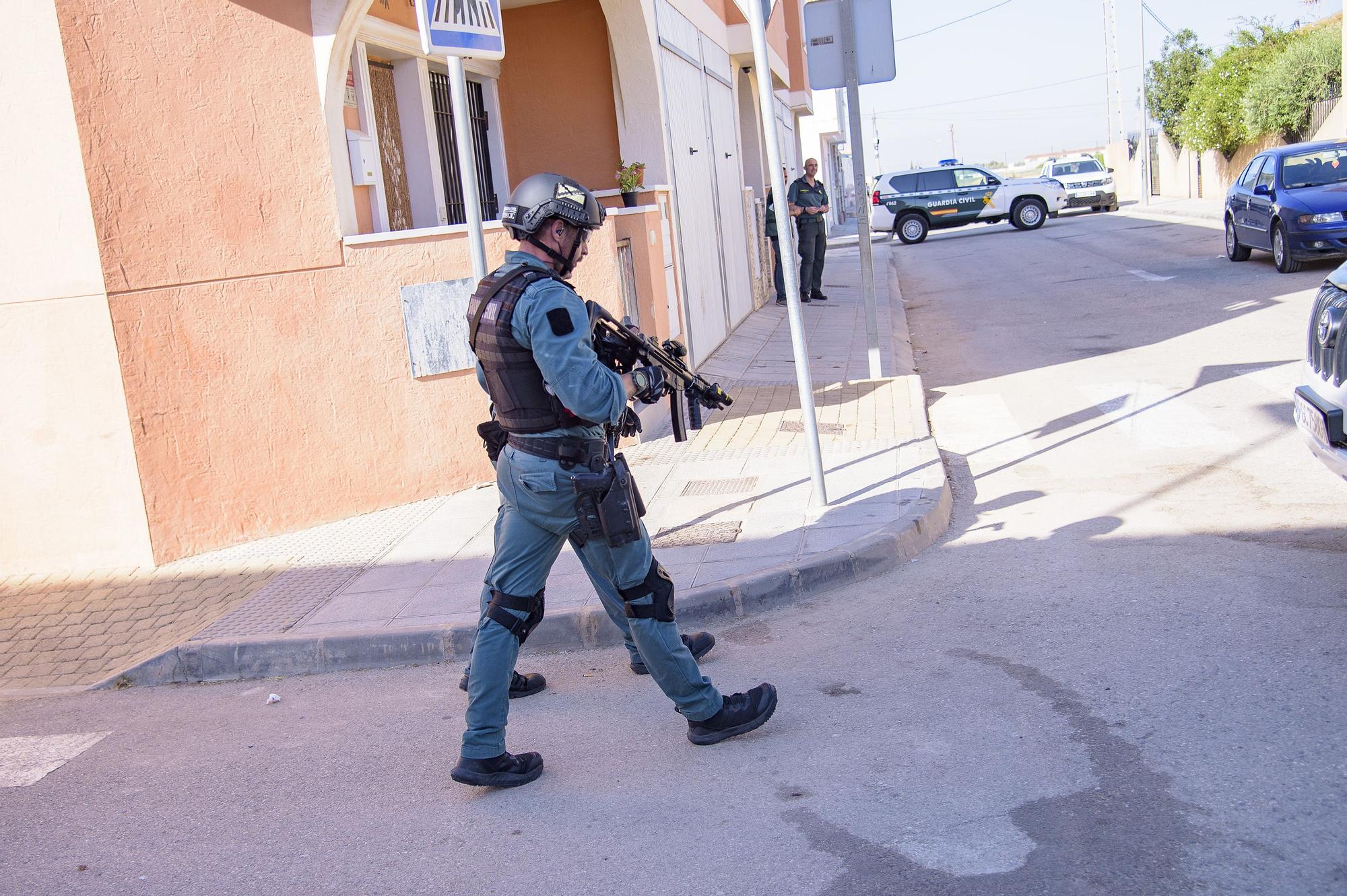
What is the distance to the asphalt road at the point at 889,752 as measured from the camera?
3.10 meters

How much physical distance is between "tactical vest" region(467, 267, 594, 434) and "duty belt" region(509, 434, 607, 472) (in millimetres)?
37

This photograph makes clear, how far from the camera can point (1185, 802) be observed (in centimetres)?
318

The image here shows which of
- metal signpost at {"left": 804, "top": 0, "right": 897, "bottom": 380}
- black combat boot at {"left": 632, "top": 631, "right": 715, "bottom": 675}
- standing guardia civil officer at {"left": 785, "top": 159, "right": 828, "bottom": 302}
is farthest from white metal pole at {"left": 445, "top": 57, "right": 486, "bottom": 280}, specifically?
standing guardia civil officer at {"left": 785, "top": 159, "right": 828, "bottom": 302}

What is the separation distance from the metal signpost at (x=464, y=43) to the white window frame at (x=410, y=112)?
1.92 metres

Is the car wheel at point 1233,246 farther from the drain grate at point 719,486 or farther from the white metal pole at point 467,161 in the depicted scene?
the white metal pole at point 467,161

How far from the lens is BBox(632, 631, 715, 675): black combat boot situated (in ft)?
15.6

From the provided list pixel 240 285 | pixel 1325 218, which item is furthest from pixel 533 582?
pixel 1325 218

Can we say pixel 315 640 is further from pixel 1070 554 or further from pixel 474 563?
pixel 1070 554

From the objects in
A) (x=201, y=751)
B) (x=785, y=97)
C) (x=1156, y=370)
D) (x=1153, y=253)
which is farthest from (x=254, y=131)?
A: (x=785, y=97)

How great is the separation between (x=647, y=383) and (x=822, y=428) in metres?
4.78

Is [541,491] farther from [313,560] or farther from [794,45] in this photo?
[794,45]

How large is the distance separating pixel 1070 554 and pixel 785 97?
79.6ft

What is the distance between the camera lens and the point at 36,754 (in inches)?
177

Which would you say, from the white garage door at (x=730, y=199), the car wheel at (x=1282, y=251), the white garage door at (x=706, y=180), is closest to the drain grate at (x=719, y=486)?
the white garage door at (x=706, y=180)
